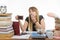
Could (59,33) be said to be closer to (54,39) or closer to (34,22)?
(54,39)

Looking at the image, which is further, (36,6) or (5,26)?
(36,6)

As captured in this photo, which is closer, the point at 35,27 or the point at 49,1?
the point at 35,27

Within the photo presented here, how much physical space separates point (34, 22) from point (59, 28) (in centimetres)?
59

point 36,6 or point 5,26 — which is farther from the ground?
point 36,6

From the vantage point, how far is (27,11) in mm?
2189

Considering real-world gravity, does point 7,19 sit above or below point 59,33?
above

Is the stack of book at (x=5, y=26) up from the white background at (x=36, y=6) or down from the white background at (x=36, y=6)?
down

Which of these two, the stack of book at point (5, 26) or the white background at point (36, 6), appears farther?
the white background at point (36, 6)

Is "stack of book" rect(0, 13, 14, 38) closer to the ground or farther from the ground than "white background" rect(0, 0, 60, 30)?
closer to the ground

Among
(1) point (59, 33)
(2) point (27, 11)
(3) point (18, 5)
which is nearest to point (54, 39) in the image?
(1) point (59, 33)

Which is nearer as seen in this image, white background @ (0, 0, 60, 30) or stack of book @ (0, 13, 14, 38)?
stack of book @ (0, 13, 14, 38)

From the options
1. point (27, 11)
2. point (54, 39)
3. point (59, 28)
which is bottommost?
point (54, 39)

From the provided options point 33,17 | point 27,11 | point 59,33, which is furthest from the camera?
point 27,11

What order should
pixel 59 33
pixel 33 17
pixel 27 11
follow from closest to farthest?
pixel 59 33
pixel 33 17
pixel 27 11
